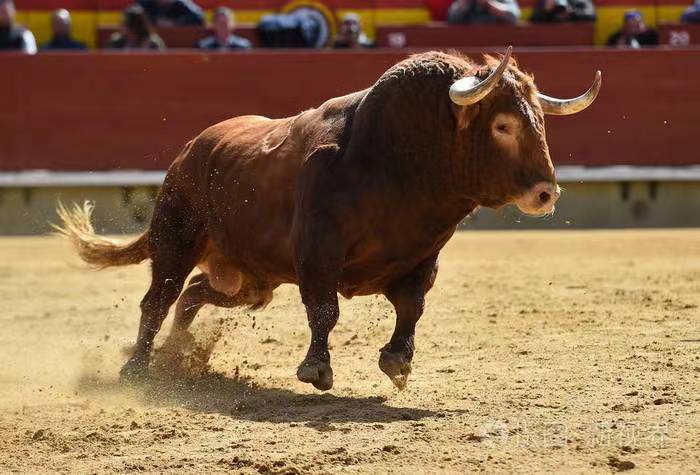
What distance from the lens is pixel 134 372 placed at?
5.78 meters

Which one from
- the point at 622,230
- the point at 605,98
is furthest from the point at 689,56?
the point at 622,230

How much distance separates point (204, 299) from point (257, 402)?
1414 mm

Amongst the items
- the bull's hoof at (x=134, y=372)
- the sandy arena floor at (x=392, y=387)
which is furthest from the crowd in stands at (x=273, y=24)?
the bull's hoof at (x=134, y=372)

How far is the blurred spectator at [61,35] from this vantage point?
12.1 m

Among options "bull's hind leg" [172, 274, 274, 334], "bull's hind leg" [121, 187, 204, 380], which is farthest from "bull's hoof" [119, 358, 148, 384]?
"bull's hind leg" [172, 274, 274, 334]

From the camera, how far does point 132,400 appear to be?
525 centimetres

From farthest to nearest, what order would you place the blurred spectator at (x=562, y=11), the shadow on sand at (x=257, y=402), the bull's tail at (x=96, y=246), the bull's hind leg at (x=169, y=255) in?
the blurred spectator at (x=562, y=11)
the bull's tail at (x=96, y=246)
the bull's hind leg at (x=169, y=255)
the shadow on sand at (x=257, y=402)

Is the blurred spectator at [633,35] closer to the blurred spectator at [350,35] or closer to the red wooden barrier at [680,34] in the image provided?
the red wooden barrier at [680,34]

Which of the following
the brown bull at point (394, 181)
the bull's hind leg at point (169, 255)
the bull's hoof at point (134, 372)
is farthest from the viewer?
the bull's hind leg at point (169, 255)

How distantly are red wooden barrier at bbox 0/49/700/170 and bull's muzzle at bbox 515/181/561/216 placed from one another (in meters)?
7.16

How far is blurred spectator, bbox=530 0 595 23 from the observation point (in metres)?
12.3

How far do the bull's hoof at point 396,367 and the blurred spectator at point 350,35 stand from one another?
7262 millimetres

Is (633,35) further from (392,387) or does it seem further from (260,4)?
(392,387)

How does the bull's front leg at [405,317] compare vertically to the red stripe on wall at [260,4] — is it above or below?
above
